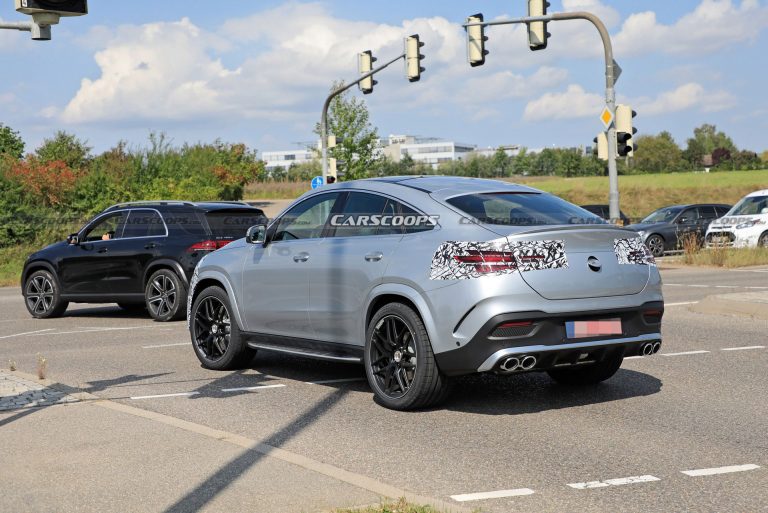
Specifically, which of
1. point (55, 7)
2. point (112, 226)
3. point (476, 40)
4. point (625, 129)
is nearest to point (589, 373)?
point (55, 7)

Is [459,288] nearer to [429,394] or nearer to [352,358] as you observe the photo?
[429,394]

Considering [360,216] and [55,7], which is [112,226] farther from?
[360,216]

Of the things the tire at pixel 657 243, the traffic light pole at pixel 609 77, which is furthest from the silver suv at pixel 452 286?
the tire at pixel 657 243

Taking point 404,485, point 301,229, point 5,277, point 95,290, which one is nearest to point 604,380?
point 301,229

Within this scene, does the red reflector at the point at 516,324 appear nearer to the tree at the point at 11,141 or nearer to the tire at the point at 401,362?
the tire at the point at 401,362

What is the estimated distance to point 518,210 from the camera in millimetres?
7832

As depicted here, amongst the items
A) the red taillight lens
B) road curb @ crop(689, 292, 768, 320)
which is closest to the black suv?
road curb @ crop(689, 292, 768, 320)

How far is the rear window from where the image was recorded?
7637 millimetres

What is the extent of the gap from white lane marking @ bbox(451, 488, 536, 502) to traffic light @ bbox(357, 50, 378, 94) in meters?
24.8

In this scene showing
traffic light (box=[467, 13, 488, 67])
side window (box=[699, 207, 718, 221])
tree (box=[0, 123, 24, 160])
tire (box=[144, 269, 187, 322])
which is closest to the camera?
tire (box=[144, 269, 187, 322])

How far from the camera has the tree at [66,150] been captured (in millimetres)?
56719

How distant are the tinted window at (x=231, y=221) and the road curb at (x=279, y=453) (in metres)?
6.24

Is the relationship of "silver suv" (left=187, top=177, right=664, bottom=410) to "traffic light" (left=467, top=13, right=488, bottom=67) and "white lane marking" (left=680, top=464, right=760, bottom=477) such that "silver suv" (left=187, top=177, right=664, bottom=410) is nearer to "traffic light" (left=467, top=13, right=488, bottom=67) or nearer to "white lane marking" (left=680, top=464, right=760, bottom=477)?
"white lane marking" (left=680, top=464, right=760, bottom=477)

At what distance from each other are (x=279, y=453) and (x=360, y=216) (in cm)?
272
